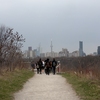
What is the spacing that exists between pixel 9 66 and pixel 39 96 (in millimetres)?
13453

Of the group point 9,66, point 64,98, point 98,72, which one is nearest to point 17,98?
point 64,98

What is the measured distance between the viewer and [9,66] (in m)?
25.0

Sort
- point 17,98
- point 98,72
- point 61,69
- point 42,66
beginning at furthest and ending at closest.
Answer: point 61,69, point 42,66, point 98,72, point 17,98

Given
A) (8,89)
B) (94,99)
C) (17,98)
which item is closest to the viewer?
(94,99)

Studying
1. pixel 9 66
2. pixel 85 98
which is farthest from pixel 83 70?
pixel 85 98

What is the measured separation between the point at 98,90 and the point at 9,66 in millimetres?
13904

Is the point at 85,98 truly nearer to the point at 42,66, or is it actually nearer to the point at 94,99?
the point at 94,99

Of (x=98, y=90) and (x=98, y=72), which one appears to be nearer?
(x=98, y=90)

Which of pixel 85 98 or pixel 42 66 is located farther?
pixel 42 66

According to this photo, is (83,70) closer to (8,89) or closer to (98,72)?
(98,72)

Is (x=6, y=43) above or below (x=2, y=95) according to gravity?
above

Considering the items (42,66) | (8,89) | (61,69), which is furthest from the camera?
(61,69)

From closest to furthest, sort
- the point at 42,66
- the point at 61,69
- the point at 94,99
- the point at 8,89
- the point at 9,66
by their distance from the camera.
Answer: the point at 94,99 < the point at 8,89 < the point at 9,66 < the point at 42,66 < the point at 61,69

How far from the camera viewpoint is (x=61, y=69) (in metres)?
34.8
